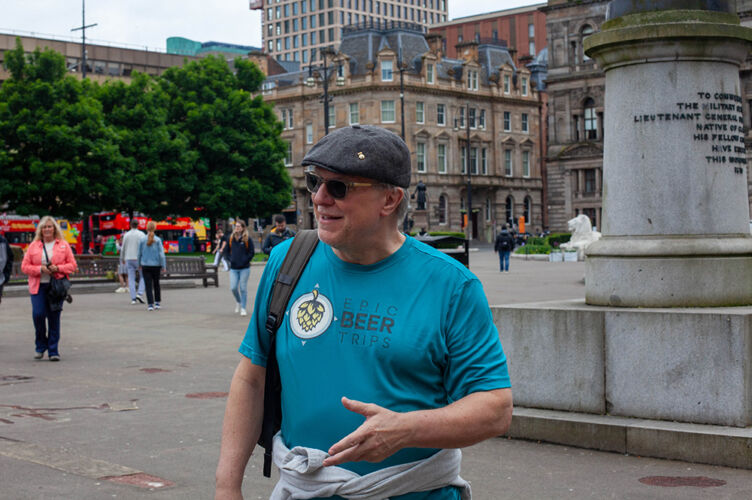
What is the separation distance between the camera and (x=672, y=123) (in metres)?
7.16

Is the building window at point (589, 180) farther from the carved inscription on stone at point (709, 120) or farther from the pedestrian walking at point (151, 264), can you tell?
the carved inscription on stone at point (709, 120)

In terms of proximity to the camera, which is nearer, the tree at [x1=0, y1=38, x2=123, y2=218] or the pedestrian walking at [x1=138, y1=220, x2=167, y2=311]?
the pedestrian walking at [x1=138, y1=220, x2=167, y2=311]

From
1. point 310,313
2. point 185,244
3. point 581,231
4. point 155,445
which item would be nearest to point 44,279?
point 155,445

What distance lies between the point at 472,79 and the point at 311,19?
6295cm

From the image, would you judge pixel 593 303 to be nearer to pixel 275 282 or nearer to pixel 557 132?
pixel 275 282

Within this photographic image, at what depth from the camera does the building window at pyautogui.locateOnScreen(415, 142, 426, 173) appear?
82.7 meters

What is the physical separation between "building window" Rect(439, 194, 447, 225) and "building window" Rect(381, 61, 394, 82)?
10.8m

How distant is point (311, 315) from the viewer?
2807 mm

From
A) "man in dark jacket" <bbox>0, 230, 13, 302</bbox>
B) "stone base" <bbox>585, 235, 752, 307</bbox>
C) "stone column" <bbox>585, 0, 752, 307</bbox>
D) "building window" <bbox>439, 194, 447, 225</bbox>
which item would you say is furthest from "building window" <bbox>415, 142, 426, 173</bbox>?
"stone base" <bbox>585, 235, 752, 307</bbox>

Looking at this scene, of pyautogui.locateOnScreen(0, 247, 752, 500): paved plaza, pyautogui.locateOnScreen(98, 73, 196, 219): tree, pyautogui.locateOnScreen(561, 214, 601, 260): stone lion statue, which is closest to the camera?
pyautogui.locateOnScreen(0, 247, 752, 500): paved plaza

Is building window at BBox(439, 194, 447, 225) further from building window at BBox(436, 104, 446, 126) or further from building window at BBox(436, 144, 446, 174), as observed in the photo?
building window at BBox(436, 104, 446, 126)

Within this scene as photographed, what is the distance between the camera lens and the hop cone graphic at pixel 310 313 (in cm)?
279

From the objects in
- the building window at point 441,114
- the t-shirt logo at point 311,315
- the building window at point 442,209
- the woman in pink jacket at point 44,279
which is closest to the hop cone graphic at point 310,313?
the t-shirt logo at point 311,315

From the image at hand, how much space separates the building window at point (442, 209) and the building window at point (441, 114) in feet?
20.2
